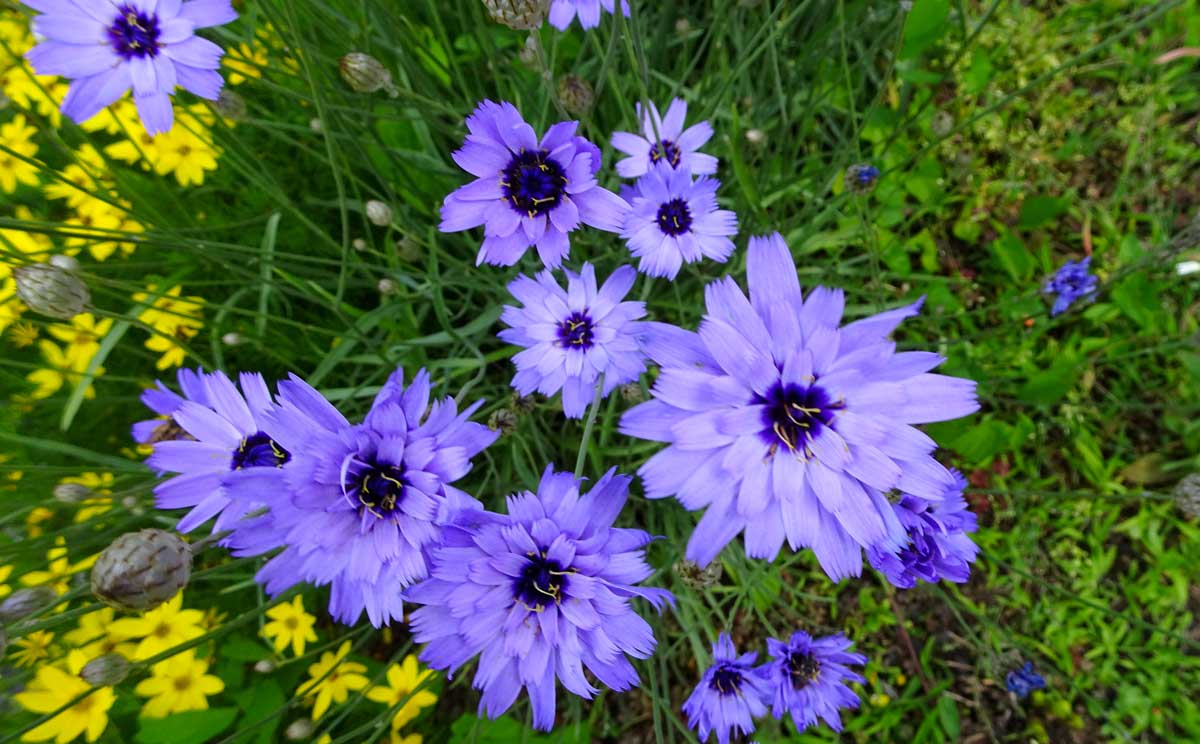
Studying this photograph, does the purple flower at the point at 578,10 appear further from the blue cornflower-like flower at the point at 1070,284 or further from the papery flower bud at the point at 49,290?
the blue cornflower-like flower at the point at 1070,284

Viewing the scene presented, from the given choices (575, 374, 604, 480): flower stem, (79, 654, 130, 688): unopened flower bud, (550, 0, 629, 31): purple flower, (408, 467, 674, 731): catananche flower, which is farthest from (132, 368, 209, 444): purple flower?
(550, 0, 629, 31): purple flower

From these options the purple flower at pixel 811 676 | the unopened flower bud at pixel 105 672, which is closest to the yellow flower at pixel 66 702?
the unopened flower bud at pixel 105 672

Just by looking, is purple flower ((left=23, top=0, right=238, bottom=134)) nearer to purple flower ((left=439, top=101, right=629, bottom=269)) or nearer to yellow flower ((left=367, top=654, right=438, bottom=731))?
purple flower ((left=439, top=101, right=629, bottom=269))

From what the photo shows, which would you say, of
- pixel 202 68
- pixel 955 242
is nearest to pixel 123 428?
pixel 202 68

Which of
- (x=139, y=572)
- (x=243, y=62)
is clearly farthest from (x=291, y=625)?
(x=243, y=62)

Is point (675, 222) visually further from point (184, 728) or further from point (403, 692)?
point (184, 728)
